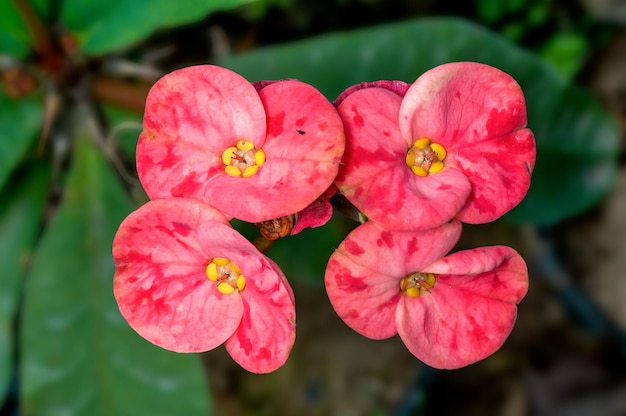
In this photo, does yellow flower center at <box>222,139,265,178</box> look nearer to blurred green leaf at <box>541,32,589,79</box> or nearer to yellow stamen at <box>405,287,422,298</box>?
yellow stamen at <box>405,287,422,298</box>

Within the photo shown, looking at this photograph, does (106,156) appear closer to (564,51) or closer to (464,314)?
(464,314)

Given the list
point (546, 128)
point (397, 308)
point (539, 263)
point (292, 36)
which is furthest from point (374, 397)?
point (397, 308)

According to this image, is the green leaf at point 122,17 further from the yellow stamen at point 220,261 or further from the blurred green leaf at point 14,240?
the yellow stamen at point 220,261

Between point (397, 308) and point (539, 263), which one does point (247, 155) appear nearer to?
point (397, 308)

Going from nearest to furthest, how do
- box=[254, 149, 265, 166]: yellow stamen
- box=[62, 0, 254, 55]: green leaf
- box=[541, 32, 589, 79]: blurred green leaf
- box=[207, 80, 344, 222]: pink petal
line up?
1. box=[207, 80, 344, 222]: pink petal
2. box=[254, 149, 265, 166]: yellow stamen
3. box=[62, 0, 254, 55]: green leaf
4. box=[541, 32, 589, 79]: blurred green leaf

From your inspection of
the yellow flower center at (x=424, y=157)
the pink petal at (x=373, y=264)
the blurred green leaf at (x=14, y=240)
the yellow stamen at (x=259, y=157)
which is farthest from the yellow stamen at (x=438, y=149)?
the blurred green leaf at (x=14, y=240)

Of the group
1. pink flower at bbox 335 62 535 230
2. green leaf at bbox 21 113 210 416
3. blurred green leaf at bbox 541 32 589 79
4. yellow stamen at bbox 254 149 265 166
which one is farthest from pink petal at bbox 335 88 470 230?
blurred green leaf at bbox 541 32 589 79

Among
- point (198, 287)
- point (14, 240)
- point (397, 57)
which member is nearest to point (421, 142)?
point (198, 287)
